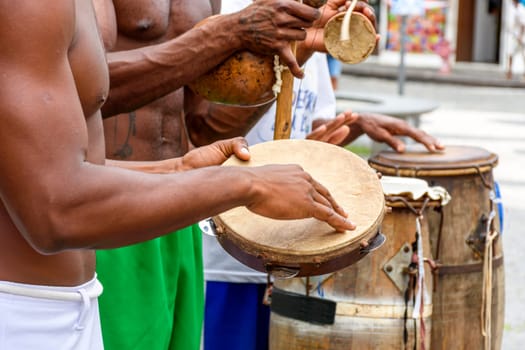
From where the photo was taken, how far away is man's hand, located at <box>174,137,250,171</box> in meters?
2.12

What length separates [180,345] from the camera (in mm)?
2615

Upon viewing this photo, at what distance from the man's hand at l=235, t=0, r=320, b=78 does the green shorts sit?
1.88 ft

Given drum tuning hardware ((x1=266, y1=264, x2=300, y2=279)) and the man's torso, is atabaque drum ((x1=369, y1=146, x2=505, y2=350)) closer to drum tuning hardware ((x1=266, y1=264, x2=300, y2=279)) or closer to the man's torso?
the man's torso

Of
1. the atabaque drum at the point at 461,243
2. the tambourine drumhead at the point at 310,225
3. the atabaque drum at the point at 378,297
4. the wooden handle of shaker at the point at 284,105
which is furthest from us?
the atabaque drum at the point at 461,243

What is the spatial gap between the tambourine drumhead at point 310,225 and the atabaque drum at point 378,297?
1.83 feet

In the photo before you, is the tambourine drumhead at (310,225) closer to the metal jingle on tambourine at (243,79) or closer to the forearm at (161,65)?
the metal jingle on tambourine at (243,79)

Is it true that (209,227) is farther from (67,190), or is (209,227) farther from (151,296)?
(67,190)

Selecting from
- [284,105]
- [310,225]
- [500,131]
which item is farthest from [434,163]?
[500,131]

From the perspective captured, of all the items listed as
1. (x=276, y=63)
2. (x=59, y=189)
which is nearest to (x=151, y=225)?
(x=59, y=189)

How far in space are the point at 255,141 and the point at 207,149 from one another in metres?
1.11

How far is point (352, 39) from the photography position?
2533mm

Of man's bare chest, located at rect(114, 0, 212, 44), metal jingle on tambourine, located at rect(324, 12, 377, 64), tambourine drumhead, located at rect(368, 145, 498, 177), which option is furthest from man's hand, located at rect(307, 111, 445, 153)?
metal jingle on tambourine, located at rect(324, 12, 377, 64)

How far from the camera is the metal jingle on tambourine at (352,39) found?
→ 2.50 metres

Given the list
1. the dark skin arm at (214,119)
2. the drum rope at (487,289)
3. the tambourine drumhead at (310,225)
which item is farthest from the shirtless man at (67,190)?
the drum rope at (487,289)
